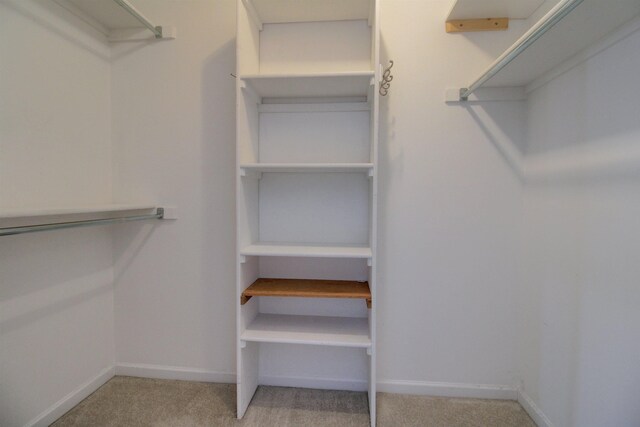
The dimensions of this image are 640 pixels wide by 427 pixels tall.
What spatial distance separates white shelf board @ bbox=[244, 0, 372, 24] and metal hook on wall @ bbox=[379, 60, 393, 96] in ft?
1.13

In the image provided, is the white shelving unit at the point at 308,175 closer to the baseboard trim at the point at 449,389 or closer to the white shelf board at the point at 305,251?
the white shelf board at the point at 305,251

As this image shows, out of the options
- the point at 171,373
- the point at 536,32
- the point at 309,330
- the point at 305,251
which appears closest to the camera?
the point at 536,32

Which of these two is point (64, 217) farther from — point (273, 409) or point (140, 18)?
point (273, 409)

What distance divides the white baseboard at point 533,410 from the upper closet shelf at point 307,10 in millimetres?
2237

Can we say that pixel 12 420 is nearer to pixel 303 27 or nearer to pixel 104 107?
pixel 104 107

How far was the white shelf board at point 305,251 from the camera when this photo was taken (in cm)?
140

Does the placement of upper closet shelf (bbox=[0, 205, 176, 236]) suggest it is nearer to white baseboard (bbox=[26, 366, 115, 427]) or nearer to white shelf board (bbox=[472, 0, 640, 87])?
white baseboard (bbox=[26, 366, 115, 427])

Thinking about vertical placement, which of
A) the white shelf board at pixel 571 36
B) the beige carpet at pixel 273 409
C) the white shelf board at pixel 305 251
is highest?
the white shelf board at pixel 571 36

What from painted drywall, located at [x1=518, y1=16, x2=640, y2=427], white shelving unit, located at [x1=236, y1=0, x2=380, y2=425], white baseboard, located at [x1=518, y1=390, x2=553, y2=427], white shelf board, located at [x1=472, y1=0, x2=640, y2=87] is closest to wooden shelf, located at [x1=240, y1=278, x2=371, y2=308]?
white shelving unit, located at [x1=236, y1=0, x2=380, y2=425]

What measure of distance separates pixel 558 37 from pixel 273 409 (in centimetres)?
217

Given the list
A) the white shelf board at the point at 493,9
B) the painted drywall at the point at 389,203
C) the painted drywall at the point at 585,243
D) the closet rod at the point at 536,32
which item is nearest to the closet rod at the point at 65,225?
the painted drywall at the point at 389,203

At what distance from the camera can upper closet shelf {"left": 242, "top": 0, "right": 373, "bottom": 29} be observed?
4.99 feet

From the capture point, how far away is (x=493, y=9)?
1505mm

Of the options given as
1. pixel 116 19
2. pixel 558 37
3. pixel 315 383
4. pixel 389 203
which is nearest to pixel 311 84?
pixel 389 203
